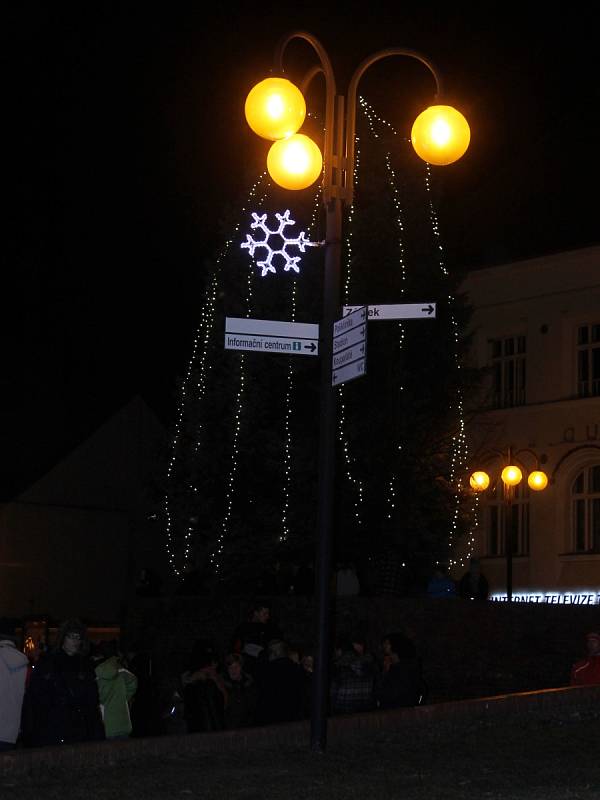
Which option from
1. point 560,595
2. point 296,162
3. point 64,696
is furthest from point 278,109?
point 560,595

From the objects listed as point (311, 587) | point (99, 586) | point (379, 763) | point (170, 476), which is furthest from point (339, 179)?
point (99, 586)

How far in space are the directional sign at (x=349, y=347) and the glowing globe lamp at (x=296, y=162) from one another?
1293mm

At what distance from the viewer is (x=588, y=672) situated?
48.7 ft

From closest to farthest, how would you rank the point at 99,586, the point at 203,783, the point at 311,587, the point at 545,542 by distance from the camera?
the point at 203,783, the point at 311,587, the point at 545,542, the point at 99,586

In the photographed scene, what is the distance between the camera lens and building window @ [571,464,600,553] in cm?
3089

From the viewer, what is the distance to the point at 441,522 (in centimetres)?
2958

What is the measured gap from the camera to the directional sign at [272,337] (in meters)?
11.7

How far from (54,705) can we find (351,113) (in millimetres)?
5531

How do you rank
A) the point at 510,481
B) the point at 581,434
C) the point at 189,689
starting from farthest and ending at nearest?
1. the point at 581,434
2. the point at 510,481
3. the point at 189,689

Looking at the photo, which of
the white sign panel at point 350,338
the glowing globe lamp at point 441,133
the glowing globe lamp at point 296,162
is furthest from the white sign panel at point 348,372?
the glowing globe lamp at point 441,133

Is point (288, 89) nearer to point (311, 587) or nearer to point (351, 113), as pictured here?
point (351, 113)

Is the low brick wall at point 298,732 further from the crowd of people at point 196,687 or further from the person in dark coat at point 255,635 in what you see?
the person in dark coat at point 255,635

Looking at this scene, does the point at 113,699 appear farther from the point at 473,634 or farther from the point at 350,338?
the point at 473,634

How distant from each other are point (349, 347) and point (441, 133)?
208cm
